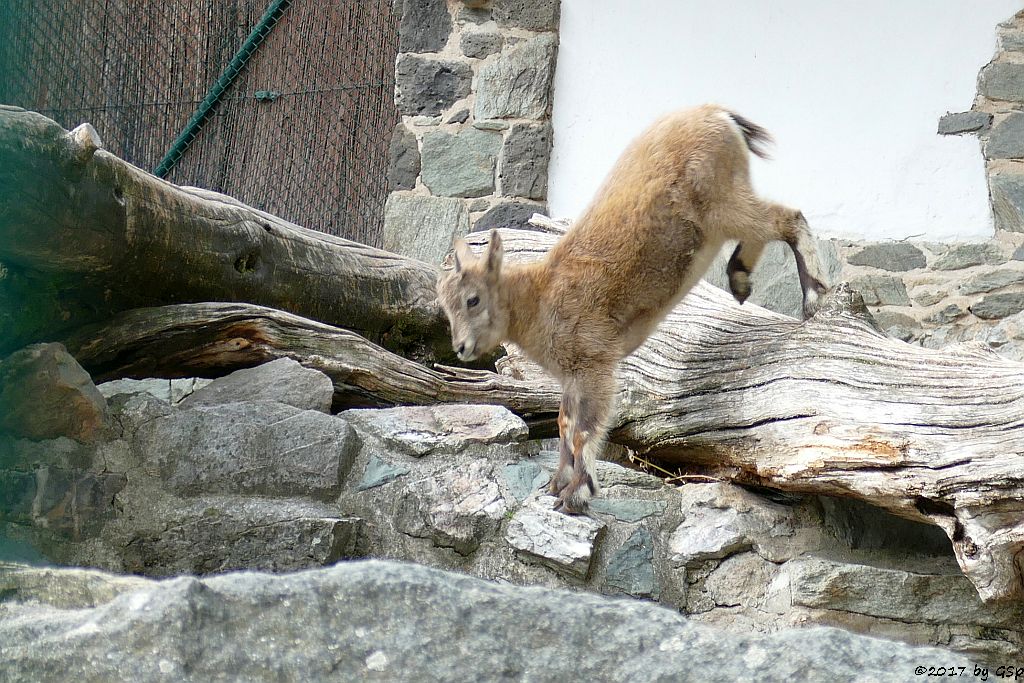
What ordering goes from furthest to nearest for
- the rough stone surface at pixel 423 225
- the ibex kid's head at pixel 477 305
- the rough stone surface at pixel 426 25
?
the rough stone surface at pixel 426 25, the rough stone surface at pixel 423 225, the ibex kid's head at pixel 477 305

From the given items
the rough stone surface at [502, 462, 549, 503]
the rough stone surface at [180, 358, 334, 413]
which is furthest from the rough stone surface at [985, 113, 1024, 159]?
the rough stone surface at [180, 358, 334, 413]

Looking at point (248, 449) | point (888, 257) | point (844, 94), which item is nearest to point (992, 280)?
point (888, 257)

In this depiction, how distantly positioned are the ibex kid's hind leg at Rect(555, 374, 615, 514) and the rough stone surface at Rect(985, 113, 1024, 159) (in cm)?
377

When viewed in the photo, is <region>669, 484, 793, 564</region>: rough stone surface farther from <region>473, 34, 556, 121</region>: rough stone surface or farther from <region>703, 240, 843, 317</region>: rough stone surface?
<region>473, 34, 556, 121</region>: rough stone surface

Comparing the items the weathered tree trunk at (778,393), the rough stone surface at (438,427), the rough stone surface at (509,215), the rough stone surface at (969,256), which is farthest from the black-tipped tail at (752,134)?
the rough stone surface at (969,256)

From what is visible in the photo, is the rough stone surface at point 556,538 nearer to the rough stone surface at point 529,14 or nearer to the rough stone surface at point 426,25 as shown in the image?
the rough stone surface at point 529,14

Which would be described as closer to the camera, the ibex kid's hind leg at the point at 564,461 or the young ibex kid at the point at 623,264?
the ibex kid's hind leg at the point at 564,461

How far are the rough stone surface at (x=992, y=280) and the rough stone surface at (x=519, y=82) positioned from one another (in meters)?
2.88

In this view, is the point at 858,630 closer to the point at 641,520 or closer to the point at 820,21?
the point at 641,520

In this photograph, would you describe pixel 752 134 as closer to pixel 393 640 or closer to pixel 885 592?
pixel 885 592

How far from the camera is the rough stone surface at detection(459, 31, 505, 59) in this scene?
6.90m

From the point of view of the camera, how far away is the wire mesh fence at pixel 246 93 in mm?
7211

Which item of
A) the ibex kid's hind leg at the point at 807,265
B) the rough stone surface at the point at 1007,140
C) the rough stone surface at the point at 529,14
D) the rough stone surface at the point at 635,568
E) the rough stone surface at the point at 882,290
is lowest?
the rough stone surface at the point at 635,568

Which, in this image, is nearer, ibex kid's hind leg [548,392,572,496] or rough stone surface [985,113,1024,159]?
ibex kid's hind leg [548,392,572,496]
